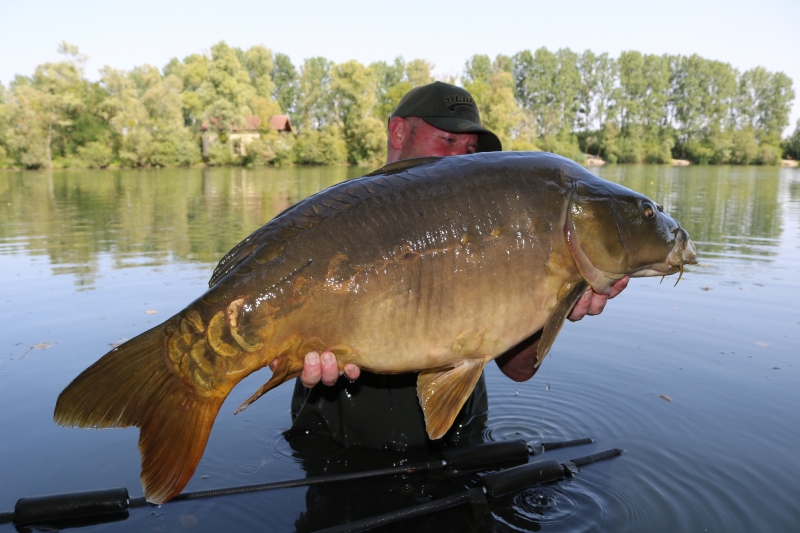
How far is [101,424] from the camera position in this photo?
5.99 feet

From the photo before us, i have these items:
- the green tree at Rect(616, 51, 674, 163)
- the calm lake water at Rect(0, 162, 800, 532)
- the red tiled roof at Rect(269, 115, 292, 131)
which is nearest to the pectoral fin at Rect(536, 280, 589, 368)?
the calm lake water at Rect(0, 162, 800, 532)

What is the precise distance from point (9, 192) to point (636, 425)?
2338cm

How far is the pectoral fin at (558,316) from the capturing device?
2051 millimetres

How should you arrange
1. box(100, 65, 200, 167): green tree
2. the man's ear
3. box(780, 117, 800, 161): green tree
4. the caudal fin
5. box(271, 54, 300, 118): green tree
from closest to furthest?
the caudal fin → the man's ear → box(100, 65, 200, 167): green tree → box(780, 117, 800, 161): green tree → box(271, 54, 300, 118): green tree

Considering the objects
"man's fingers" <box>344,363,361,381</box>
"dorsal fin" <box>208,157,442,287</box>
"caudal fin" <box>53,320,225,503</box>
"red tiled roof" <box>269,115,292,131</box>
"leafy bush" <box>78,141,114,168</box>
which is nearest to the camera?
"caudal fin" <box>53,320,225,503</box>

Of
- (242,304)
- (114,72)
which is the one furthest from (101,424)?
(114,72)

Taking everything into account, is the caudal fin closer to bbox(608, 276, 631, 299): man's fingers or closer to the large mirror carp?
the large mirror carp

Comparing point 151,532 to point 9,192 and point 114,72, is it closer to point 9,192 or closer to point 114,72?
point 9,192

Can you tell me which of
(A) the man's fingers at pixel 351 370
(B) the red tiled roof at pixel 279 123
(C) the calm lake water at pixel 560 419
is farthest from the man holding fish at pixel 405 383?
(B) the red tiled roof at pixel 279 123

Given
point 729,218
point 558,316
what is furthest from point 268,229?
point 729,218

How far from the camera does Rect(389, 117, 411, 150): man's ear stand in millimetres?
3480

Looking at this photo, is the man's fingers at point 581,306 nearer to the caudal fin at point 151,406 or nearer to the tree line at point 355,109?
the caudal fin at point 151,406

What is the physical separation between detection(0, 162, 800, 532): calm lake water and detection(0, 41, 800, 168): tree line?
3930 centimetres

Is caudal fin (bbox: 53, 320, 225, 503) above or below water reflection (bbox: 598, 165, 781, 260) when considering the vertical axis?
above
